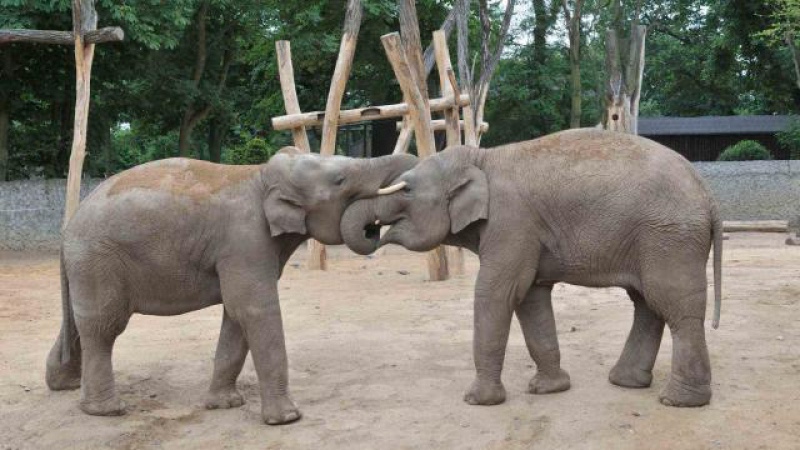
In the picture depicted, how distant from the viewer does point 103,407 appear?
5.46 m

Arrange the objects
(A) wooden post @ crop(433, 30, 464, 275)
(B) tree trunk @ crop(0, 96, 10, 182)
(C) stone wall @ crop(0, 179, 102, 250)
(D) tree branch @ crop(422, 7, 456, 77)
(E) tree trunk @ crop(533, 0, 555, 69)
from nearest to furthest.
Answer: (A) wooden post @ crop(433, 30, 464, 275)
(D) tree branch @ crop(422, 7, 456, 77)
(C) stone wall @ crop(0, 179, 102, 250)
(B) tree trunk @ crop(0, 96, 10, 182)
(E) tree trunk @ crop(533, 0, 555, 69)

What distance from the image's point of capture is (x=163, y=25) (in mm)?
17219

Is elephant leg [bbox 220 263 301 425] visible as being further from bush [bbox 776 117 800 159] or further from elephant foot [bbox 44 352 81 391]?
bush [bbox 776 117 800 159]

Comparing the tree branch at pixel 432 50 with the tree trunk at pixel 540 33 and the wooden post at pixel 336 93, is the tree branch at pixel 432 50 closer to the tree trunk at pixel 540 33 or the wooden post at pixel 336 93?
the wooden post at pixel 336 93

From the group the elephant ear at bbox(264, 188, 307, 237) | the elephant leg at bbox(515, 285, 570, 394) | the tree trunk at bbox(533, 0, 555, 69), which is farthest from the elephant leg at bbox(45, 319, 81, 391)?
the tree trunk at bbox(533, 0, 555, 69)

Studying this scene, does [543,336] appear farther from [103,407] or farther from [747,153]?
[747,153]

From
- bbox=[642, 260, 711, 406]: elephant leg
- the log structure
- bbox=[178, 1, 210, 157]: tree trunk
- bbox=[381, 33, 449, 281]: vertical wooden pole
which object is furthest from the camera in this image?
bbox=[178, 1, 210, 157]: tree trunk

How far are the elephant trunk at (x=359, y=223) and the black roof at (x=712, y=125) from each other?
26294mm

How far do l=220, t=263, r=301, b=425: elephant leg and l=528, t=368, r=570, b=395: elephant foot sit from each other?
5.20 ft

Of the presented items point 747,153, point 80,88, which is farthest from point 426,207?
point 747,153

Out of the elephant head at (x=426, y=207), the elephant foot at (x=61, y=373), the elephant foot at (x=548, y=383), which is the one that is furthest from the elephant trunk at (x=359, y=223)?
the elephant foot at (x=61, y=373)

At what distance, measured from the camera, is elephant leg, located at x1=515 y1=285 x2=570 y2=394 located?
5.72 metres

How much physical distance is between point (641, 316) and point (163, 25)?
1377 centimetres

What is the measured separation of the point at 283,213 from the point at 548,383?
2068 millimetres
